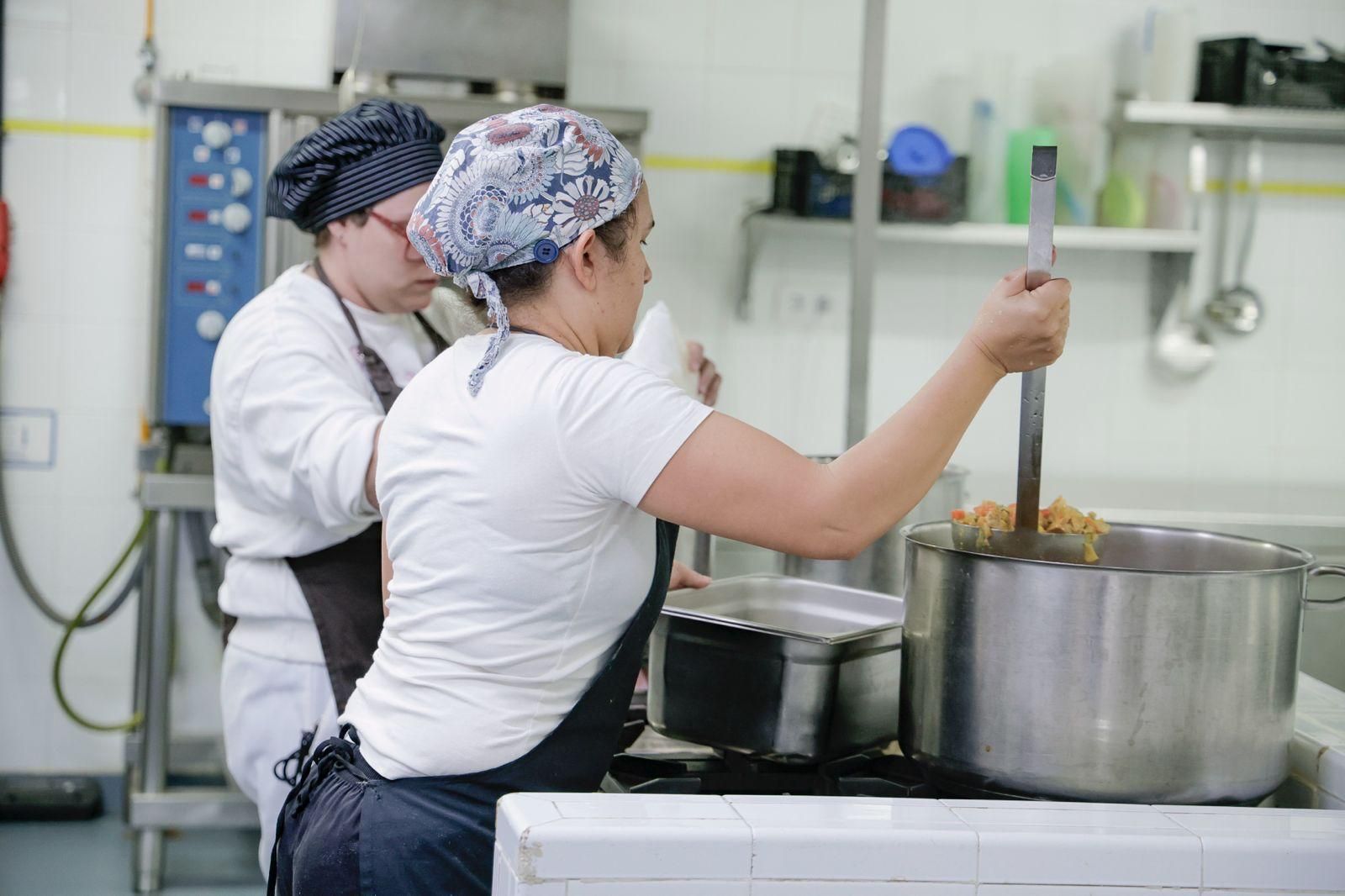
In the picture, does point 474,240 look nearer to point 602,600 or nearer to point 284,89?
point 602,600

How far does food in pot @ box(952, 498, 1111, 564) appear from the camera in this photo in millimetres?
1410

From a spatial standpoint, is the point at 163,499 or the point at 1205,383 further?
the point at 1205,383

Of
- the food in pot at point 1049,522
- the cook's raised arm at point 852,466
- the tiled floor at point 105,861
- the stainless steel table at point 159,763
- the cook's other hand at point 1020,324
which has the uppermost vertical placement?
the cook's other hand at point 1020,324

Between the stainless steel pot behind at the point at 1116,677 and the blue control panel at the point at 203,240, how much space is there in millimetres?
2503

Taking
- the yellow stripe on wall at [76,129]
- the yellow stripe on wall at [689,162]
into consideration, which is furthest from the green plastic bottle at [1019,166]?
the yellow stripe on wall at [76,129]

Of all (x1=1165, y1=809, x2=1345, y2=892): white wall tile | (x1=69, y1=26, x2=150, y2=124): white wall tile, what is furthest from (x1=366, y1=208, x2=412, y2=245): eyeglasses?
(x1=69, y1=26, x2=150, y2=124): white wall tile

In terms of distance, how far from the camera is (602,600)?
1.26m

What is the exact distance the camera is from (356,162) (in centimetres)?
214

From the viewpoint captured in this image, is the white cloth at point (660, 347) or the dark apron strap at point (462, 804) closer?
the dark apron strap at point (462, 804)

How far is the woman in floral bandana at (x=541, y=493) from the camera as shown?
118 cm

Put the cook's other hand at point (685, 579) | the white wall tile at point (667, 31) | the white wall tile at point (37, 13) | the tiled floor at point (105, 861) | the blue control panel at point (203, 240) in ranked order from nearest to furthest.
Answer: the cook's other hand at point (685, 579) → the blue control panel at point (203, 240) → the tiled floor at point (105, 861) → the white wall tile at point (37, 13) → the white wall tile at point (667, 31)

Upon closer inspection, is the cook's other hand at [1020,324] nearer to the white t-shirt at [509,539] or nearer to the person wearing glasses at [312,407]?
the white t-shirt at [509,539]

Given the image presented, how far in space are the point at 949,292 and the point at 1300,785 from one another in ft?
8.52

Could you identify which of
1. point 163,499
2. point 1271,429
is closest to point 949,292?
point 1271,429
